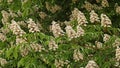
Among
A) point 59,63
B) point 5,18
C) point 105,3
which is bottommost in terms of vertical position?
point 59,63

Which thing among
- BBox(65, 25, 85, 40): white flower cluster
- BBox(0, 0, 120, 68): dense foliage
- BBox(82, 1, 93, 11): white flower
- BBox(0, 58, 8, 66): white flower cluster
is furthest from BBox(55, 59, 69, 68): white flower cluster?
BBox(82, 1, 93, 11): white flower

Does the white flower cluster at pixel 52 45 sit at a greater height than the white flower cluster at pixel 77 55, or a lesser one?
greater

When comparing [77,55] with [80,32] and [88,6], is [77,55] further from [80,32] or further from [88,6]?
[88,6]

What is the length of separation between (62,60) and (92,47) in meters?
0.62

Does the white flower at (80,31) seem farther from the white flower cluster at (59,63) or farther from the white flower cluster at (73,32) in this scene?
the white flower cluster at (59,63)

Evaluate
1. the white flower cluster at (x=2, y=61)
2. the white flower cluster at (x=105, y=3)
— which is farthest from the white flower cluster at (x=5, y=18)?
the white flower cluster at (x=105, y=3)

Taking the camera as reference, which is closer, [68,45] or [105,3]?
[68,45]

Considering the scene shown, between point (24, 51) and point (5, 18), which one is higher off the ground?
point (5, 18)

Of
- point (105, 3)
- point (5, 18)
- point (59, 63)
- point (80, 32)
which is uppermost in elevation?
point (5, 18)

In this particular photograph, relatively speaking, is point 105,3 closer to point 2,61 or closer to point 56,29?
point 56,29

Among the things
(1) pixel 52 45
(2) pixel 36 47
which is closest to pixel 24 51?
(2) pixel 36 47

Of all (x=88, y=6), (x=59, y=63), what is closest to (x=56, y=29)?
(x=59, y=63)

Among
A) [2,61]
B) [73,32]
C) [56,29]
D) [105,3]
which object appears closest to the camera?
[73,32]

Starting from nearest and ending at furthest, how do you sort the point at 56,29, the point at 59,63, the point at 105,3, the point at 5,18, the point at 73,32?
the point at 73,32 < the point at 56,29 < the point at 59,63 < the point at 105,3 < the point at 5,18
